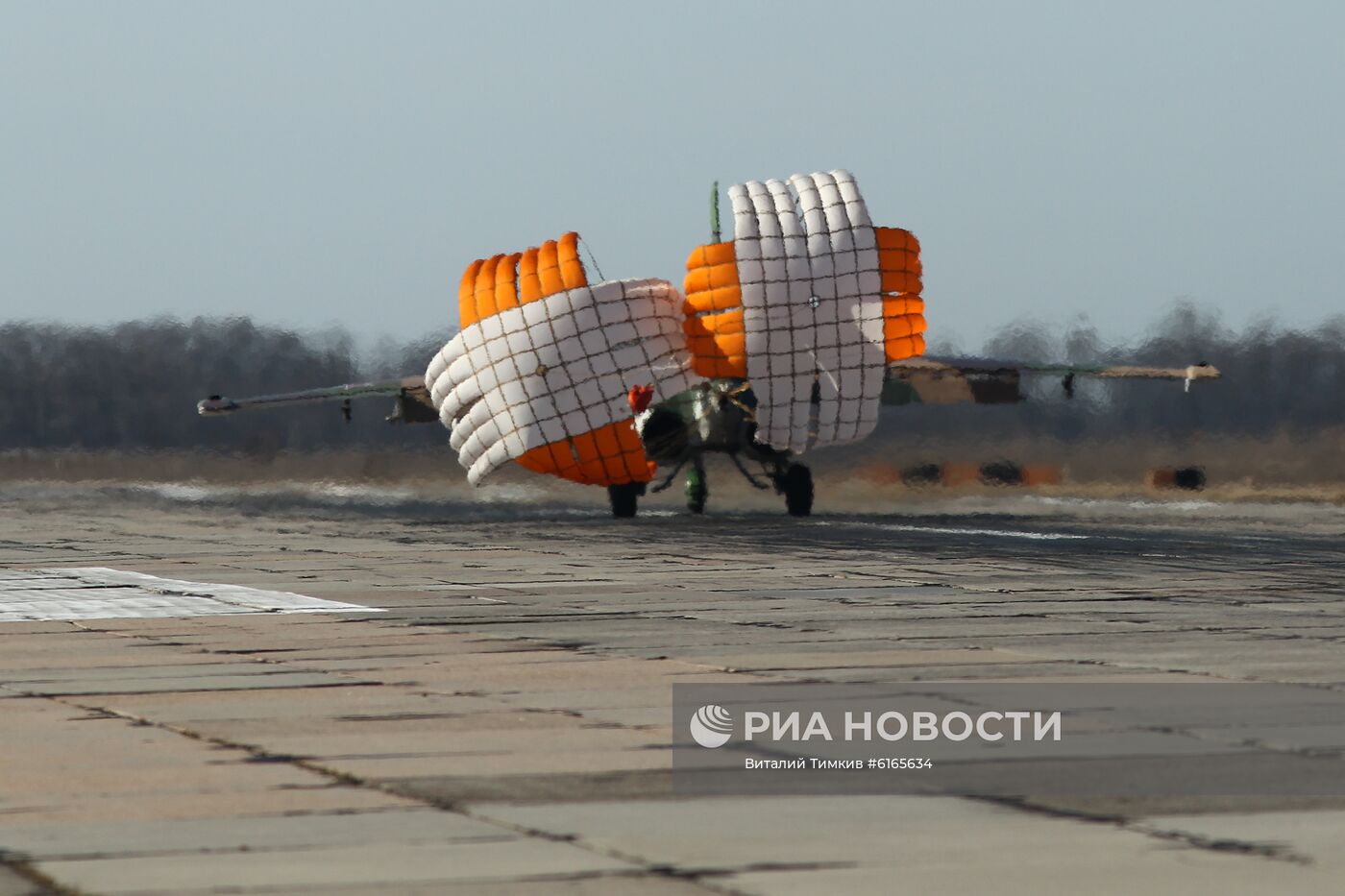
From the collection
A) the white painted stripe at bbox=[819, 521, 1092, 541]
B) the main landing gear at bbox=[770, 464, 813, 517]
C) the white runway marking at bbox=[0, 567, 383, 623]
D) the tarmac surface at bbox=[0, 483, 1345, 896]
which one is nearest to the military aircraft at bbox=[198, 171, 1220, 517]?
the white painted stripe at bbox=[819, 521, 1092, 541]

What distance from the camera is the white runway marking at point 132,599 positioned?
18.5 metres

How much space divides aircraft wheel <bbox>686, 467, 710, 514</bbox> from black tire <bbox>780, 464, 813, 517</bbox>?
1.59 meters

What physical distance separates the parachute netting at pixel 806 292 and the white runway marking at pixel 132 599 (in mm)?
11430

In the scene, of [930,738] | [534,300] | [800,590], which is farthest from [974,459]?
[930,738]

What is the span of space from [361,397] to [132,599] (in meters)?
23.3

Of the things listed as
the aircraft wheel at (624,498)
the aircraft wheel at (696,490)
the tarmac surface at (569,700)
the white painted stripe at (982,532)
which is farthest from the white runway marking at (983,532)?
the aircraft wheel at (624,498)

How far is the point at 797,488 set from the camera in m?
39.6

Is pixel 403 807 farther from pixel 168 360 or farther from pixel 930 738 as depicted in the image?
pixel 168 360

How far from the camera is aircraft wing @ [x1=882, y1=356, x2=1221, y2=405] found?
39.1 meters

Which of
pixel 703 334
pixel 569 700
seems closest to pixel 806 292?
pixel 703 334

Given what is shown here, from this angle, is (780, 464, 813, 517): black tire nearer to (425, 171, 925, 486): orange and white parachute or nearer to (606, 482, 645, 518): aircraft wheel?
(606, 482, 645, 518): aircraft wheel

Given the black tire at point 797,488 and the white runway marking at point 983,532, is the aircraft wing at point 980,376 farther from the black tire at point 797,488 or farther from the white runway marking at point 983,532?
the white runway marking at point 983,532

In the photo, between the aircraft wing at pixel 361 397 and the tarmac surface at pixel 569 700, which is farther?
the aircraft wing at pixel 361 397

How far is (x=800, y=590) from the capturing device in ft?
69.2
